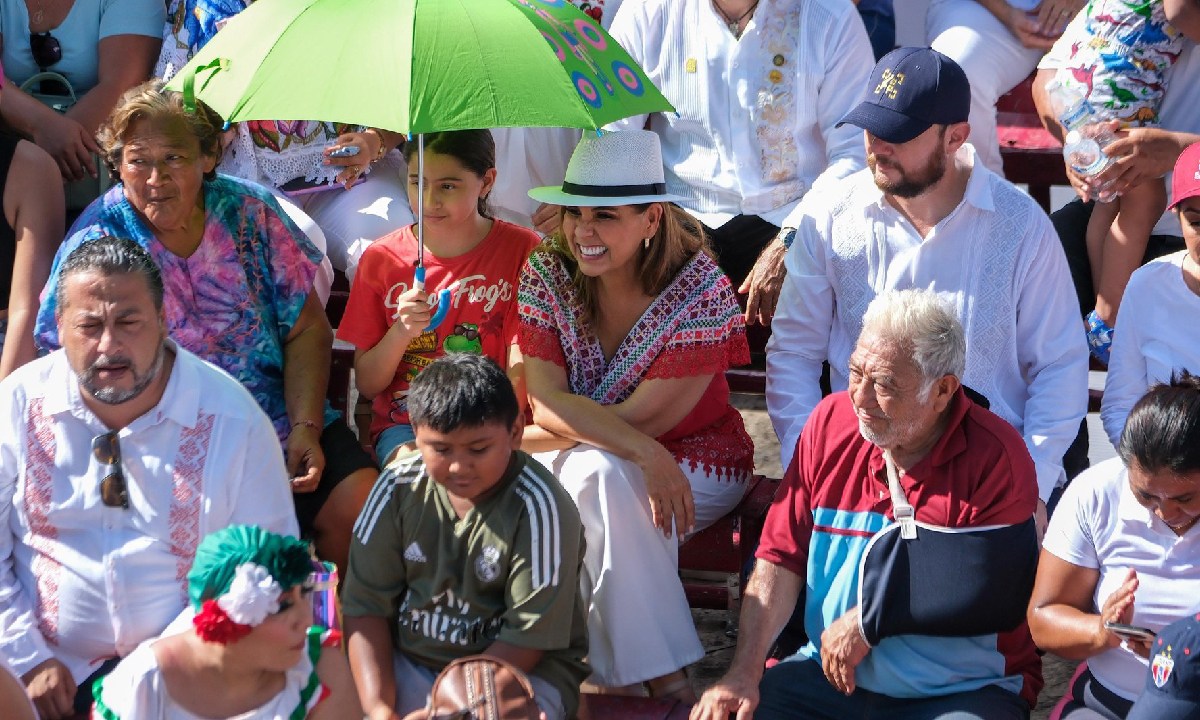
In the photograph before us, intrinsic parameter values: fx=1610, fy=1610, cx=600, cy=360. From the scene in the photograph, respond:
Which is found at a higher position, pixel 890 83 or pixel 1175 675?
pixel 890 83

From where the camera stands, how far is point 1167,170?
446cm

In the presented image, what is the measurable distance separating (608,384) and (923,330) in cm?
97

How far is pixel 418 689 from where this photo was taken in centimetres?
354

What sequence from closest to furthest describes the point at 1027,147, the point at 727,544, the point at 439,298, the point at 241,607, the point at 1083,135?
the point at 241,607, the point at 439,298, the point at 727,544, the point at 1083,135, the point at 1027,147

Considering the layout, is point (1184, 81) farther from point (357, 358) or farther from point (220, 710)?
point (220, 710)

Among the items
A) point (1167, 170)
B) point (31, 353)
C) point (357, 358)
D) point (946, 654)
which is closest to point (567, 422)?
point (357, 358)

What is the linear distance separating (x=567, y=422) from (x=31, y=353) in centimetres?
147

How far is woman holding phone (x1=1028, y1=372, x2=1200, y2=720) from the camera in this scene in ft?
10.3

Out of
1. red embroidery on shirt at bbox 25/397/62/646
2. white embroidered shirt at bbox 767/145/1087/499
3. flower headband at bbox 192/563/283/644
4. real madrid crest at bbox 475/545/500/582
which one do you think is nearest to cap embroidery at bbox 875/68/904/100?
white embroidered shirt at bbox 767/145/1087/499

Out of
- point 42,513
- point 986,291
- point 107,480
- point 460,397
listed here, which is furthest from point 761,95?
point 42,513

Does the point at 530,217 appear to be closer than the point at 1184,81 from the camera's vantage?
No

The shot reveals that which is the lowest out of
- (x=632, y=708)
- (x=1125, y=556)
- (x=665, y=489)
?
(x=632, y=708)

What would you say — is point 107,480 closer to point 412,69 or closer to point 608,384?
point 412,69

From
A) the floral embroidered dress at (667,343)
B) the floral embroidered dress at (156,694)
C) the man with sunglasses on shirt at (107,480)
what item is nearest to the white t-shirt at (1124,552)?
the floral embroidered dress at (667,343)
